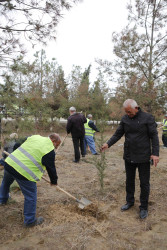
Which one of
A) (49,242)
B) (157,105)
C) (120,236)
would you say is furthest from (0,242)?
(157,105)

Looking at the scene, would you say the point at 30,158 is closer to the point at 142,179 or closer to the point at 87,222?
the point at 87,222

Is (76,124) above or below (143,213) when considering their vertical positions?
above

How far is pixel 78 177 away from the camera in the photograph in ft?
18.7

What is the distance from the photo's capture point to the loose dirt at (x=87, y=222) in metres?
2.74

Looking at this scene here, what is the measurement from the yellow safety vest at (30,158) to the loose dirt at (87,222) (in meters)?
0.79

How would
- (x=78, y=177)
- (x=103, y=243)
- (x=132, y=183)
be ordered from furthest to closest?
(x=78, y=177) < (x=132, y=183) < (x=103, y=243)

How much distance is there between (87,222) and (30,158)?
4.29 feet

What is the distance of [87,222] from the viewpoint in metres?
3.23

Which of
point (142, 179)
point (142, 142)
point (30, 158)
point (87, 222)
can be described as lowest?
point (87, 222)

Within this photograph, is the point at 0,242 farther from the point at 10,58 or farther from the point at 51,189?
the point at 10,58

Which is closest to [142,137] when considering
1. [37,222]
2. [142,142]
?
[142,142]

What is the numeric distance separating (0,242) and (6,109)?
7.05ft

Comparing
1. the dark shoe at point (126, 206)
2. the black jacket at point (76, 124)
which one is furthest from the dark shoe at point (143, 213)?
the black jacket at point (76, 124)

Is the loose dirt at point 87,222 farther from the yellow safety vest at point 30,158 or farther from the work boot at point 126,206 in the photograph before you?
the yellow safety vest at point 30,158
